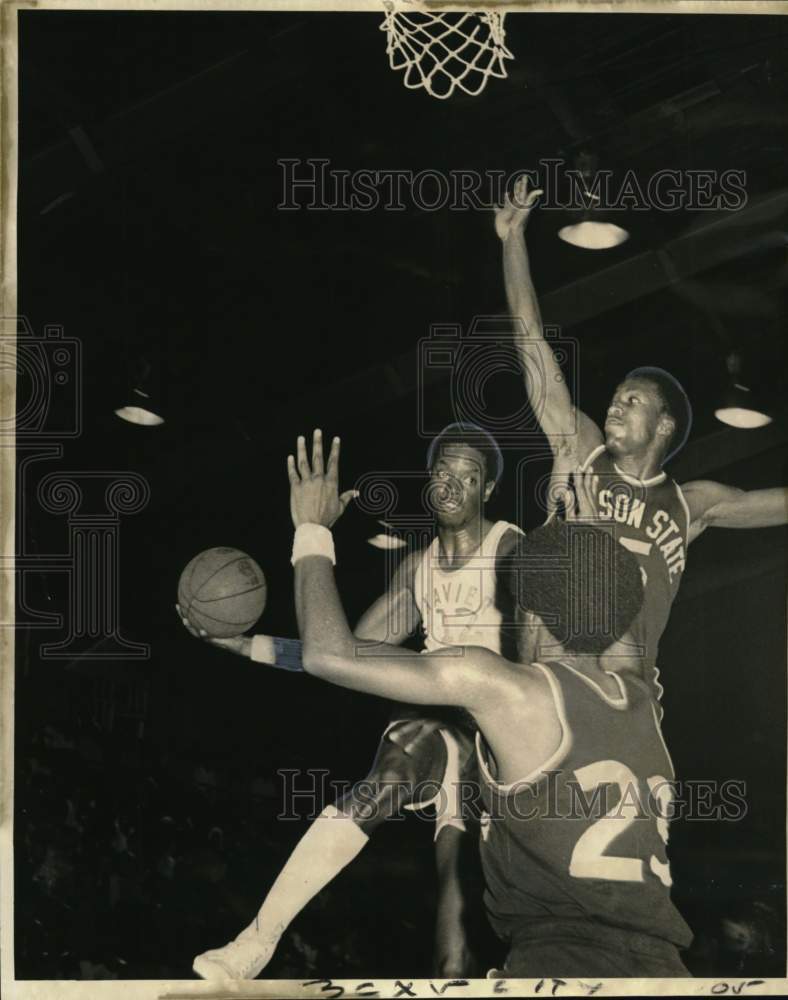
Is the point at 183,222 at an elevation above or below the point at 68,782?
above

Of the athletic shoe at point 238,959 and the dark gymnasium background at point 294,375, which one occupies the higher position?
the dark gymnasium background at point 294,375

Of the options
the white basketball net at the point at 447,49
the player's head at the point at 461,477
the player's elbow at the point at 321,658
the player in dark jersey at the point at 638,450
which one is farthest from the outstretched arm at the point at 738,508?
the white basketball net at the point at 447,49

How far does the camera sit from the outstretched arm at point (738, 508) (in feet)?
15.8

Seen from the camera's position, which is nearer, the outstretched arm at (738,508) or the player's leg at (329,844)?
the player's leg at (329,844)

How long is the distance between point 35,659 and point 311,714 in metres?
1.04

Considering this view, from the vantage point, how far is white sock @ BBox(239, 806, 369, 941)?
4.68m

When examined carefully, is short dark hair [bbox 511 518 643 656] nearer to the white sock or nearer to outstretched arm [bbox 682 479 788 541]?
outstretched arm [bbox 682 479 788 541]

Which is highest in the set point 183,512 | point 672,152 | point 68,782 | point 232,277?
point 672,152

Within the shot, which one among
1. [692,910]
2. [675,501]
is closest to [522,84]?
[675,501]

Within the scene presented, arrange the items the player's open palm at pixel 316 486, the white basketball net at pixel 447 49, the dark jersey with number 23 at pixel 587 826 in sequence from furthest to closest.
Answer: the white basketball net at pixel 447 49 → the player's open palm at pixel 316 486 → the dark jersey with number 23 at pixel 587 826

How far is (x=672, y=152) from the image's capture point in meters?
4.86

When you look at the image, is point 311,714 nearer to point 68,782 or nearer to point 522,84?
point 68,782

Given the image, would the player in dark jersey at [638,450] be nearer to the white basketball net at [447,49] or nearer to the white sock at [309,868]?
the white basketball net at [447,49]

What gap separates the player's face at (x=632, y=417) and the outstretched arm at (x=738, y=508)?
0.93ft
